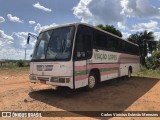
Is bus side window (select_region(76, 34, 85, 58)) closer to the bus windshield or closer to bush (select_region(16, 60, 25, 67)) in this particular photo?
the bus windshield

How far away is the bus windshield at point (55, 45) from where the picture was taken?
9219 millimetres

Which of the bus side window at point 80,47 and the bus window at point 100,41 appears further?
the bus window at point 100,41

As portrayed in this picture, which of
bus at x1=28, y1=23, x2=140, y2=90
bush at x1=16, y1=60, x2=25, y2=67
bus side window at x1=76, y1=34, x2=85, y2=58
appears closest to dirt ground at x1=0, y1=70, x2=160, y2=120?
bus at x1=28, y1=23, x2=140, y2=90

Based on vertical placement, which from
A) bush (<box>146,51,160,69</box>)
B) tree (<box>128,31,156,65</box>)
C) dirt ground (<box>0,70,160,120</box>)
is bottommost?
dirt ground (<box>0,70,160,120</box>)

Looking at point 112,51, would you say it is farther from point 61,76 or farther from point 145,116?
point 145,116

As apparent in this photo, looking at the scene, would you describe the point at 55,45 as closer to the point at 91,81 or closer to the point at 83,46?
the point at 83,46

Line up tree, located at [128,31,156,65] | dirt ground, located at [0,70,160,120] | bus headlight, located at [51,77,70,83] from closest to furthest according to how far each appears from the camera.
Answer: dirt ground, located at [0,70,160,120]
bus headlight, located at [51,77,70,83]
tree, located at [128,31,156,65]

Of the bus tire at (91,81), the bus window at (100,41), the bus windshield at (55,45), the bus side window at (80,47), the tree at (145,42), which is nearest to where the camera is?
the bus windshield at (55,45)

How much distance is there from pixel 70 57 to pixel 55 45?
0.98 metres

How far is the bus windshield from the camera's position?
30.2 ft

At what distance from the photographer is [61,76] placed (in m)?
9.02

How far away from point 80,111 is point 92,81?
133 inches

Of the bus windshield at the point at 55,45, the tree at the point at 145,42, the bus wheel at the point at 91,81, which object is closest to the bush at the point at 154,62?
the tree at the point at 145,42

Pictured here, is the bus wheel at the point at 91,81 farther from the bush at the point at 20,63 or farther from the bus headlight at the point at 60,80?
the bush at the point at 20,63
